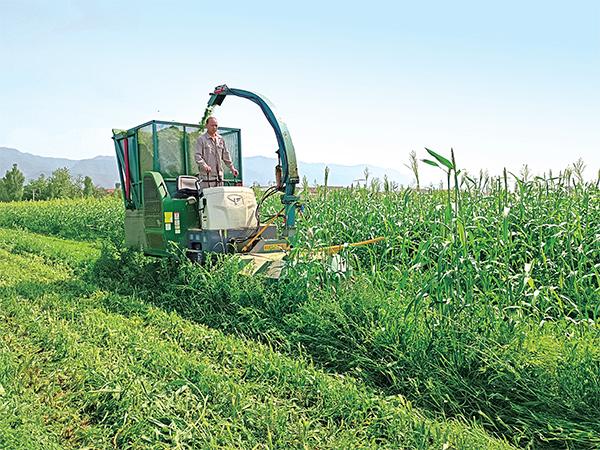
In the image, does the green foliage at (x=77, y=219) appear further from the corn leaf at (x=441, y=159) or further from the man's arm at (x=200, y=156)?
the corn leaf at (x=441, y=159)

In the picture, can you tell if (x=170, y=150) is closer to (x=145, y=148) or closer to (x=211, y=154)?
(x=145, y=148)

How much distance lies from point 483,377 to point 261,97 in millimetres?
4644

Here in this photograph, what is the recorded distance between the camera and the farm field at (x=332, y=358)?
3.43 m

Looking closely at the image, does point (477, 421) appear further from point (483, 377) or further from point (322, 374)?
point (322, 374)

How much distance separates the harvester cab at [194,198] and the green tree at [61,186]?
42358 mm

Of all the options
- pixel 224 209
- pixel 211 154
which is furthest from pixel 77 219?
pixel 224 209

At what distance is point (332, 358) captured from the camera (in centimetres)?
461

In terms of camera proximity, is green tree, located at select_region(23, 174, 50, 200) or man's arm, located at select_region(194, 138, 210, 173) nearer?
man's arm, located at select_region(194, 138, 210, 173)

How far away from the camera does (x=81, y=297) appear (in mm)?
7008

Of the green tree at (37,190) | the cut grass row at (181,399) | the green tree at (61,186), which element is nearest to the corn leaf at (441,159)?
the cut grass row at (181,399)

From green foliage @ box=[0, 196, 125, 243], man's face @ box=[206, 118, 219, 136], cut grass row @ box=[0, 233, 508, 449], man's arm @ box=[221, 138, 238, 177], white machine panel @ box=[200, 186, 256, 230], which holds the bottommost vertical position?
cut grass row @ box=[0, 233, 508, 449]

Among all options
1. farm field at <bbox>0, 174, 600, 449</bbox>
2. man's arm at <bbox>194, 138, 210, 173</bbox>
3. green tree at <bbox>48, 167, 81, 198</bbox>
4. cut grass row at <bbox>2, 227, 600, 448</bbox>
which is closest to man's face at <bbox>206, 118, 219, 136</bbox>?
man's arm at <bbox>194, 138, 210, 173</bbox>

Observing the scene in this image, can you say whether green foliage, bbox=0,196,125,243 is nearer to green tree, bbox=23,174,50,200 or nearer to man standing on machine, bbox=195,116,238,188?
man standing on machine, bbox=195,116,238,188

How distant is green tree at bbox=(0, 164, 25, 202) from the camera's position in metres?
50.7
